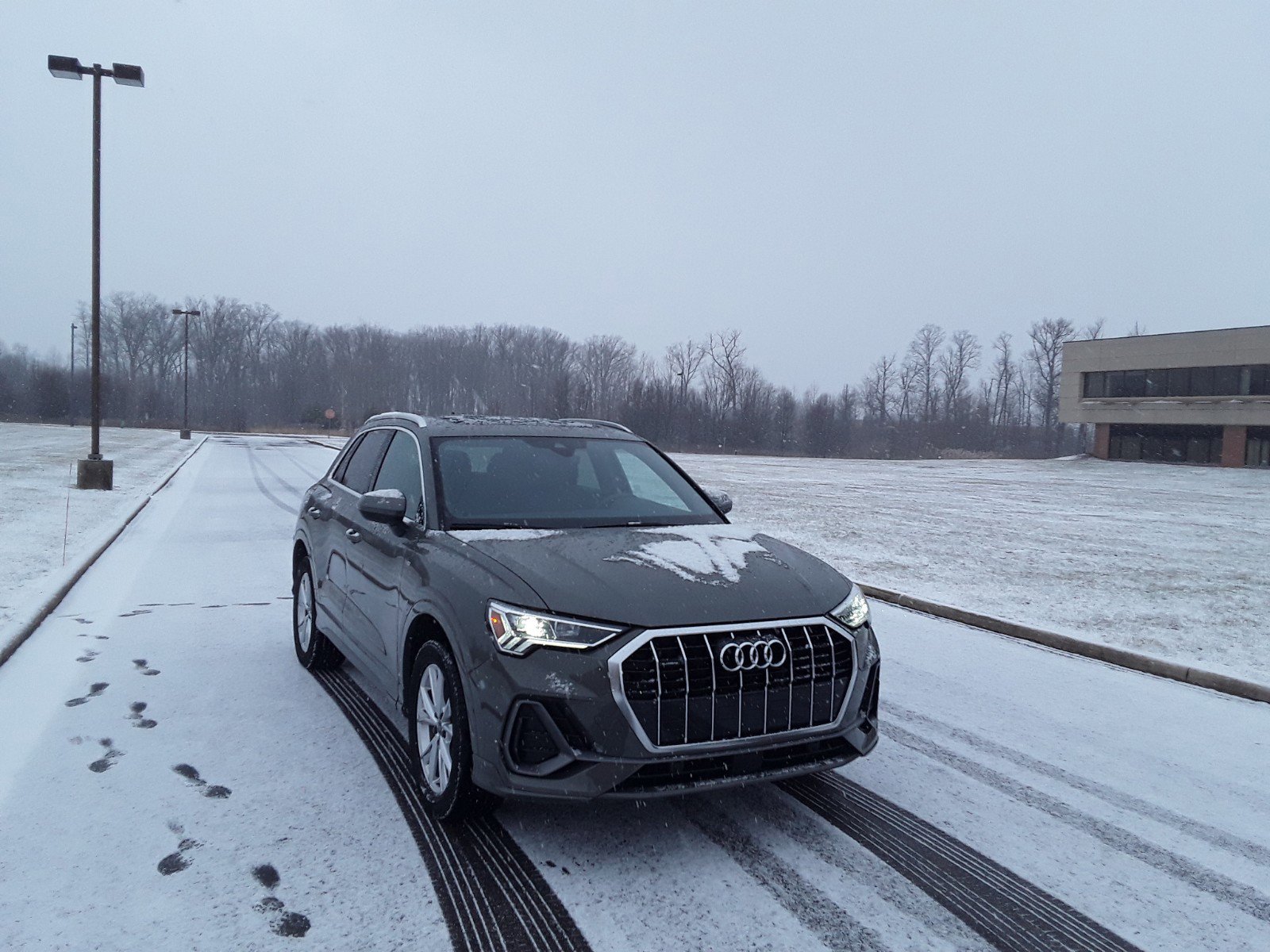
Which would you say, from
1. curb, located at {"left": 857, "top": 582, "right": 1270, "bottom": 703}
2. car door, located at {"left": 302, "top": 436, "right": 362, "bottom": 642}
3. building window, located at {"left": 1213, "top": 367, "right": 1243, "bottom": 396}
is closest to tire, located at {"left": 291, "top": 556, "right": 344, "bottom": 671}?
car door, located at {"left": 302, "top": 436, "right": 362, "bottom": 642}

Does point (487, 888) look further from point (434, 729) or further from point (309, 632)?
point (309, 632)

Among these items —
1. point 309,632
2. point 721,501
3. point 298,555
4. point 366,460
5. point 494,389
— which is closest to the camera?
point 721,501

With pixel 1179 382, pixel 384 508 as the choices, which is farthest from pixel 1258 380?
pixel 384 508

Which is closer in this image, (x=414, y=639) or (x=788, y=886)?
(x=788, y=886)

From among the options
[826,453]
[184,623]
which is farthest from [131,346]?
[184,623]

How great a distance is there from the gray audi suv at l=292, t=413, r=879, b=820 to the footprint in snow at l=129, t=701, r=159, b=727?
1280 mm

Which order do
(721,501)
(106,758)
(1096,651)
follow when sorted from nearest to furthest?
(106,758)
(721,501)
(1096,651)

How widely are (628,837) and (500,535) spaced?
1.43 meters

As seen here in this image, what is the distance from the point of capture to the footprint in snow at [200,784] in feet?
13.2

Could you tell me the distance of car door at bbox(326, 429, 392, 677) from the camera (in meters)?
5.02

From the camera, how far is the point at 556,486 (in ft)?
15.8

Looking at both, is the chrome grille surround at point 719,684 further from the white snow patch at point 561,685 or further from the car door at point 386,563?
the car door at point 386,563

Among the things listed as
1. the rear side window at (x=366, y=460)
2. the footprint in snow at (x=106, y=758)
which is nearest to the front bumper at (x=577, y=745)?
the footprint in snow at (x=106, y=758)

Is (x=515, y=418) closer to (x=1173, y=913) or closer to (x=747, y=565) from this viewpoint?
(x=747, y=565)
